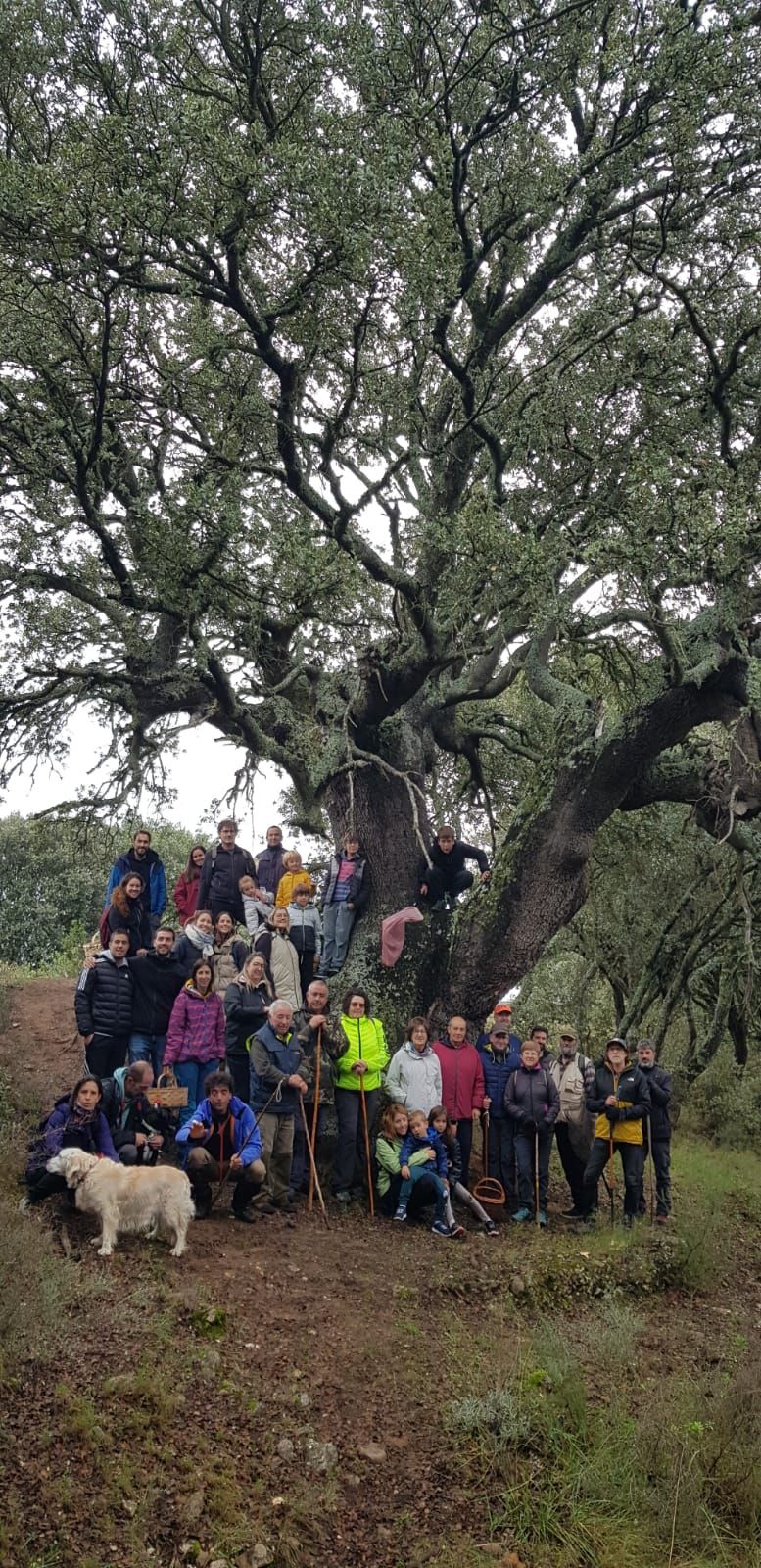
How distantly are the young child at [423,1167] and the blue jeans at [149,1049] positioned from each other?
2.20m

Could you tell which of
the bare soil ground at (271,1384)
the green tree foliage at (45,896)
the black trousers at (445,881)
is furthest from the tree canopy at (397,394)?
the green tree foliage at (45,896)

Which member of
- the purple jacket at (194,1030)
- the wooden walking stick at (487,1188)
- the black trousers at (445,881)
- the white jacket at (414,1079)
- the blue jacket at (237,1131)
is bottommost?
the wooden walking stick at (487,1188)

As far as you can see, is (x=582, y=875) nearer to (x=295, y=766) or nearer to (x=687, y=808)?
(x=295, y=766)

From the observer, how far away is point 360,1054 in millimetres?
8688

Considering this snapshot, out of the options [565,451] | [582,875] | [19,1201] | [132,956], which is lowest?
[19,1201]

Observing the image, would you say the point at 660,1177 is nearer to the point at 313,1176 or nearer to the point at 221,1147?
the point at 313,1176

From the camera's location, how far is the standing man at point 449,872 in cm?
1044

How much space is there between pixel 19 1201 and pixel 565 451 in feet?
27.1

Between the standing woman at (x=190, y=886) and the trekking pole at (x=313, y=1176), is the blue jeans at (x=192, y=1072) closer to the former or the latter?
the trekking pole at (x=313, y=1176)

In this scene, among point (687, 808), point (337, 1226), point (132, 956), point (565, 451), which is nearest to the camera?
point (337, 1226)

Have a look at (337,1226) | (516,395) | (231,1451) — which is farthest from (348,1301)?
(516,395)

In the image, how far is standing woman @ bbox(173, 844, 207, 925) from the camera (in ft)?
34.6

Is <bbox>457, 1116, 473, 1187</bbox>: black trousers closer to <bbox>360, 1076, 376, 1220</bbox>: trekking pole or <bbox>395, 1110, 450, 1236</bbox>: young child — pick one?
<bbox>395, 1110, 450, 1236</bbox>: young child

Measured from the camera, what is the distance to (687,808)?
1464 centimetres
